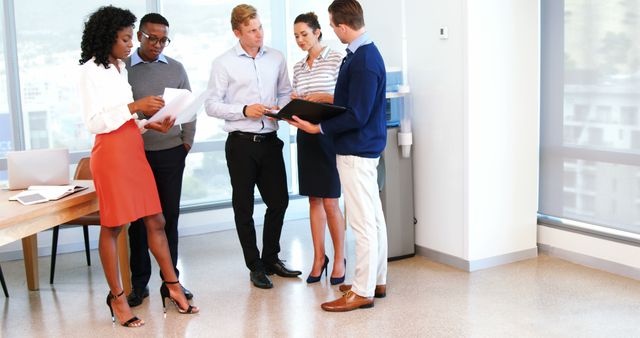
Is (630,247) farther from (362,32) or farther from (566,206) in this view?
(362,32)

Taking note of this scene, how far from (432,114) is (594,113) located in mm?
1034

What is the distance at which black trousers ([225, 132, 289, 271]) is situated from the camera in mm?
4695

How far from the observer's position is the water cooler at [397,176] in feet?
17.2

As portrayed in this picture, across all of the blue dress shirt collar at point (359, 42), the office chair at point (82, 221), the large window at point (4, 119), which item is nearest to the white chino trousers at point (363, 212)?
the blue dress shirt collar at point (359, 42)

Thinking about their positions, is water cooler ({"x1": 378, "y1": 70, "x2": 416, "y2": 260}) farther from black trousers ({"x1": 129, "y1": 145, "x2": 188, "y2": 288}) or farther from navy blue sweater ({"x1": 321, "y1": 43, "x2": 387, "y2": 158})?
black trousers ({"x1": 129, "y1": 145, "x2": 188, "y2": 288})

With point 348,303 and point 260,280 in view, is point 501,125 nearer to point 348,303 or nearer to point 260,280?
point 348,303

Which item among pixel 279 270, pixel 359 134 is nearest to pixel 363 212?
pixel 359 134

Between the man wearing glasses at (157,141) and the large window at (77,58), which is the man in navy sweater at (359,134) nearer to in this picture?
the man wearing glasses at (157,141)

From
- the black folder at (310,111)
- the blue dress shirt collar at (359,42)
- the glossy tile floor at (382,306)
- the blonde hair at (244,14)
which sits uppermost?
the blonde hair at (244,14)

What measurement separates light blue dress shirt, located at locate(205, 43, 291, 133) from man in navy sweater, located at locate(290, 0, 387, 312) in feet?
1.66

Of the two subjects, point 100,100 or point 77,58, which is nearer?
point 100,100

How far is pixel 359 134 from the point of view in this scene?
413 cm

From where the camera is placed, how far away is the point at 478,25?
15.9ft

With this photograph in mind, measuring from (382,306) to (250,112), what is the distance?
1366mm
